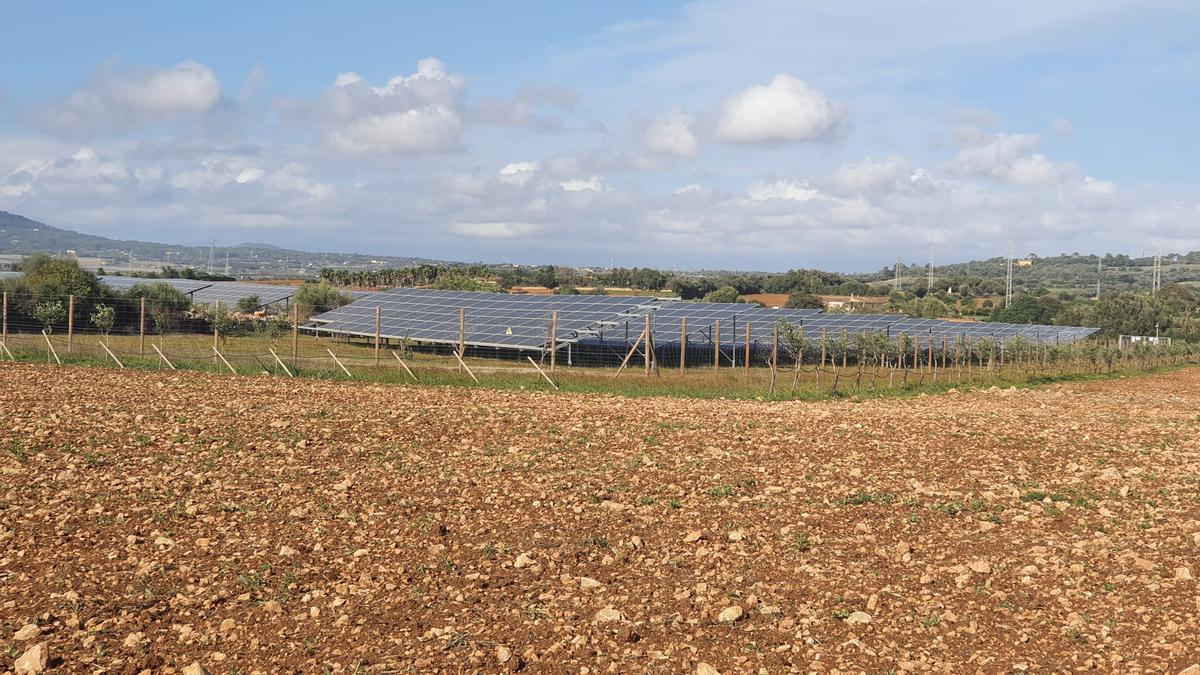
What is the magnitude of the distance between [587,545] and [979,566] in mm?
3098

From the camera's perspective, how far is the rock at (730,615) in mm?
6660

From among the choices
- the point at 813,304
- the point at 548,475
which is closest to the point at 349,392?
the point at 548,475

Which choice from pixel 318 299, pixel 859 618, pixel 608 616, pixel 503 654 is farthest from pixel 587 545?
pixel 318 299

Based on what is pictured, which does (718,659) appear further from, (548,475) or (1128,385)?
(1128,385)

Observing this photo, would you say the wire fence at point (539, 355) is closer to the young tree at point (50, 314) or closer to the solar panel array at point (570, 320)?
the young tree at point (50, 314)

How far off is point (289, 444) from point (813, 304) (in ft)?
255

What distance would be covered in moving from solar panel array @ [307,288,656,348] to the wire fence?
64 centimetres

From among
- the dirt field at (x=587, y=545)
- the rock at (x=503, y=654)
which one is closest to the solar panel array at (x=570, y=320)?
the dirt field at (x=587, y=545)

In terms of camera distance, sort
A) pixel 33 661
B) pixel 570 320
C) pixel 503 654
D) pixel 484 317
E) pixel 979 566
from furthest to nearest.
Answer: pixel 484 317 → pixel 570 320 → pixel 979 566 → pixel 503 654 → pixel 33 661

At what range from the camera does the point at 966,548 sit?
27.2ft

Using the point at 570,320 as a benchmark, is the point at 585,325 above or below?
below

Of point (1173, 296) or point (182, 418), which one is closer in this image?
point (182, 418)

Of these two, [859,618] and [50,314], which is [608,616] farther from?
[50,314]

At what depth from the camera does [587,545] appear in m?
8.36
